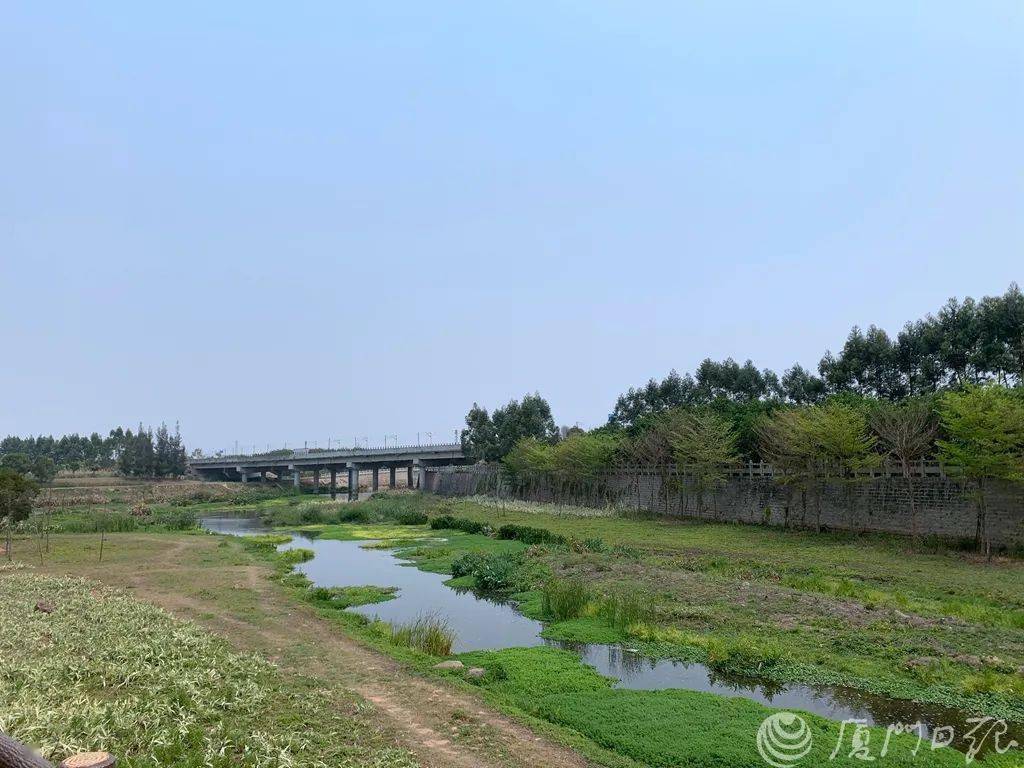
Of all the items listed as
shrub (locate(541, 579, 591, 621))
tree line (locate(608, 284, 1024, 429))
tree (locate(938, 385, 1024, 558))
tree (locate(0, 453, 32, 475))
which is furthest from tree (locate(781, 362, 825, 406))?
tree (locate(0, 453, 32, 475))

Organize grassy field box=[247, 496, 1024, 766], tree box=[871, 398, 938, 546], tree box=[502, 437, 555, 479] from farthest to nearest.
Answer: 1. tree box=[502, 437, 555, 479]
2. tree box=[871, 398, 938, 546]
3. grassy field box=[247, 496, 1024, 766]

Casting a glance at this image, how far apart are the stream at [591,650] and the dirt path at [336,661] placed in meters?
2.52

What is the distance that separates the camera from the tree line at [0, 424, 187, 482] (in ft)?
316

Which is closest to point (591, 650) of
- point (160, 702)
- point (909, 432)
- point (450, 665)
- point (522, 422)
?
point (450, 665)

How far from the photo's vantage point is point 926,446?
1035 inches

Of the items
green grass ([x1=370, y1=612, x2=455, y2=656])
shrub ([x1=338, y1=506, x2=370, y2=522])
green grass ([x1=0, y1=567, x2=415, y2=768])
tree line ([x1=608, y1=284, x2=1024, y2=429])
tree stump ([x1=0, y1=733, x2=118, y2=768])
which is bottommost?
shrub ([x1=338, y1=506, x2=370, y2=522])

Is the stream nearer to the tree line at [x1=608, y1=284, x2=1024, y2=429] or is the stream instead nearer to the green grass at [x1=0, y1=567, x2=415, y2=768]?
the green grass at [x1=0, y1=567, x2=415, y2=768]

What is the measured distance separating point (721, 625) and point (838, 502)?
737 inches

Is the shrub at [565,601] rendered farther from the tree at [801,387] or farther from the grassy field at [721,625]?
the tree at [801,387]

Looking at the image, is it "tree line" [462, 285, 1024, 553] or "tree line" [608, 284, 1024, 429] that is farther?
"tree line" [608, 284, 1024, 429]

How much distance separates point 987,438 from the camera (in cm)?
2138

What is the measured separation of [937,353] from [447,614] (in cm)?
3458

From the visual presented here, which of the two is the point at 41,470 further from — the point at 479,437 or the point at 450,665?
the point at 450,665

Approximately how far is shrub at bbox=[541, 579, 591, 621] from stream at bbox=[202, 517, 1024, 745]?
0.54 m
